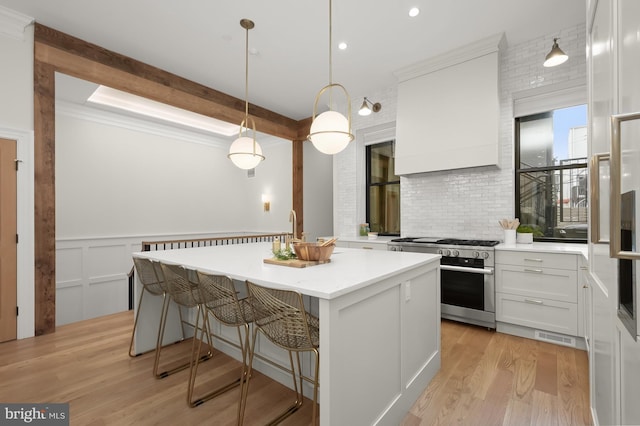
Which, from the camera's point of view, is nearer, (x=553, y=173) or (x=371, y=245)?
(x=553, y=173)

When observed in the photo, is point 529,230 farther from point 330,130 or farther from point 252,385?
point 252,385

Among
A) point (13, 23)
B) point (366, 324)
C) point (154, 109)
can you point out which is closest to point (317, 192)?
point (154, 109)

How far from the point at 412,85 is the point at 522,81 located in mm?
1239

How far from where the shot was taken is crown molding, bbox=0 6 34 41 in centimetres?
291

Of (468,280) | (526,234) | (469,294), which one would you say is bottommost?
(469,294)

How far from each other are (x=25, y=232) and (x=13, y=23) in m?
2.06

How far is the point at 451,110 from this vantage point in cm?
366

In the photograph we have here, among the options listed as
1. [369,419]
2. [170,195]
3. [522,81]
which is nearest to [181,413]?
[369,419]

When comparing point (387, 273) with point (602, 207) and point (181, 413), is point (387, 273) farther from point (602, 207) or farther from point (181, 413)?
point (181, 413)

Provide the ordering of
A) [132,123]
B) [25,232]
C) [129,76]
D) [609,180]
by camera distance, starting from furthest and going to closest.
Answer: [132,123] < [129,76] < [25,232] < [609,180]

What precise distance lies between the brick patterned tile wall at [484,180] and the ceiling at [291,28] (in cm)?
22

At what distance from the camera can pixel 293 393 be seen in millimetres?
2139

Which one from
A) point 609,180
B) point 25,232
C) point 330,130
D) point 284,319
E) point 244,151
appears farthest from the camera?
point 25,232

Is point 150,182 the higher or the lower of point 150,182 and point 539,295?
the higher
